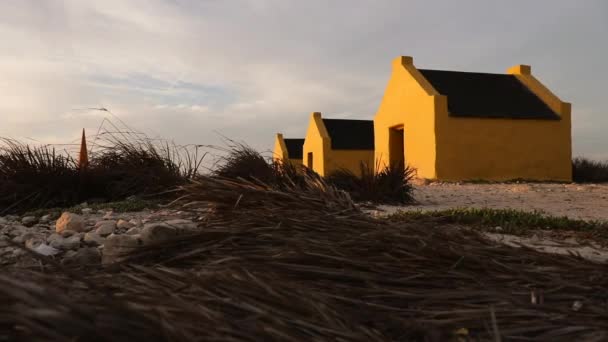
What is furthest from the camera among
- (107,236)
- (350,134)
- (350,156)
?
(350,134)

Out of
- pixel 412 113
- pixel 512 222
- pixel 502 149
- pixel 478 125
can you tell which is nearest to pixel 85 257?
pixel 512 222

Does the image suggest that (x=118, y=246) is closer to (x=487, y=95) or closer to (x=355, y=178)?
(x=355, y=178)

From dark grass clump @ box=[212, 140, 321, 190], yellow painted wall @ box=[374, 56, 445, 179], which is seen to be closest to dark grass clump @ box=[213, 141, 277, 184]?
dark grass clump @ box=[212, 140, 321, 190]

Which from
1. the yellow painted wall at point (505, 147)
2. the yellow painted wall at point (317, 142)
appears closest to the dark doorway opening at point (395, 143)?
the yellow painted wall at point (505, 147)

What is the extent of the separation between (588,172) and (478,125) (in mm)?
5210

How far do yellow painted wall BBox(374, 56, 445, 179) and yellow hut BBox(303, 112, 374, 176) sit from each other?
399 centimetres

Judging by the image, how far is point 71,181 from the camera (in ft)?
19.5

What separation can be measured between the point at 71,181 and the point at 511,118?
35.8 ft

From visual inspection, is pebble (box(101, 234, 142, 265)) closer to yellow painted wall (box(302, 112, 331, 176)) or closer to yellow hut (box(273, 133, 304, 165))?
yellow painted wall (box(302, 112, 331, 176))

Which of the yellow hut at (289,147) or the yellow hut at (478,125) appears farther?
the yellow hut at (289,147)

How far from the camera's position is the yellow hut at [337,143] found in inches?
754

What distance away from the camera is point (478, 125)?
41.0ft

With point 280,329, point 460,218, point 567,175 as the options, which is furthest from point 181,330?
point 567,175

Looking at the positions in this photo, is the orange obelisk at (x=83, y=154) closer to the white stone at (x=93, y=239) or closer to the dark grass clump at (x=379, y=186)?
the dark grass clump at (x=379, y=186)
